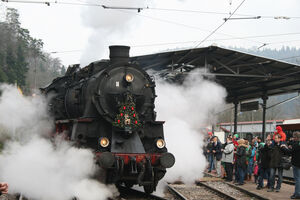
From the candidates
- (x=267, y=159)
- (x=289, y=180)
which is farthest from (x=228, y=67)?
(x=267, y=159)

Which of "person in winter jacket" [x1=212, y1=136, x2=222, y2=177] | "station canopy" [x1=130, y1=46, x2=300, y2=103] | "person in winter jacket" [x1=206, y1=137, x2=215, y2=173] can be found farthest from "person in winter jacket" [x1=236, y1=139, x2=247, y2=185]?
"station canopy" [x1=130, y1=46, x2=300, y2=103]

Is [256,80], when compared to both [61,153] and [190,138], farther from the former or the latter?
[61,153]

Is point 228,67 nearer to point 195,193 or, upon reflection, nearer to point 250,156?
point 250,156

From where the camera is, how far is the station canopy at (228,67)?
15.9m

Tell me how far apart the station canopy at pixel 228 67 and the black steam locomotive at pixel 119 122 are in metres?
6.41

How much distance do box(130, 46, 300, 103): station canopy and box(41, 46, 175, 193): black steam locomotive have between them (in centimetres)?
641

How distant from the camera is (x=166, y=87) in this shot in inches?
554

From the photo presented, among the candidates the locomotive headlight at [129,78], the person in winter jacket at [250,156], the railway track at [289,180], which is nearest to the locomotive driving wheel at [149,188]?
the locomotive headlight at [129,78]

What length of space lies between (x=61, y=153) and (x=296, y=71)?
11.5 m

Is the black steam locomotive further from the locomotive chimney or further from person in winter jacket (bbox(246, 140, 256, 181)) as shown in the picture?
person in winter jacket (bbox(246, 140, 256, 181))

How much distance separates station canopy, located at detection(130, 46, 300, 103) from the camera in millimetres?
15891

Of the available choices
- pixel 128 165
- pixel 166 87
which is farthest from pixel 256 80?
pixel 128 165

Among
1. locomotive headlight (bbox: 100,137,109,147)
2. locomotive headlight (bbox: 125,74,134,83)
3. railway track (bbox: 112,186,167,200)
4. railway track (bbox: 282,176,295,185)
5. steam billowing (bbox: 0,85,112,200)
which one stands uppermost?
locomotive headlight (bbox: 125,74,134,83)

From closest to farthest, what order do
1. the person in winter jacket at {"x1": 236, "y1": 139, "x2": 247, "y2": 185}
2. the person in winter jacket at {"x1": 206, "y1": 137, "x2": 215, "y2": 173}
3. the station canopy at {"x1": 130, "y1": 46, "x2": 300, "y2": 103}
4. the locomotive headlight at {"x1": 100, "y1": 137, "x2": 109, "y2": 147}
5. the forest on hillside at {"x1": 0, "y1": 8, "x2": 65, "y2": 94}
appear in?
the locomotive headlight at {"x1": 100, "y1": 137, "x2": 109, "y2": 147}
the person in winter jacket at {"x1": 236, "y1": 139, "x2": 247, "y2": 185}
the person in winter jacket at {"x1": 206, "y1": 137, "x2": 215, "y2": 173}
the station canopy at {"x1": 130, "y1": 46, "x2": 300, "y2": 103}
the forest on hillside at {"x1": 0, "y1": 8, "x2": 65, "y2": 94}
